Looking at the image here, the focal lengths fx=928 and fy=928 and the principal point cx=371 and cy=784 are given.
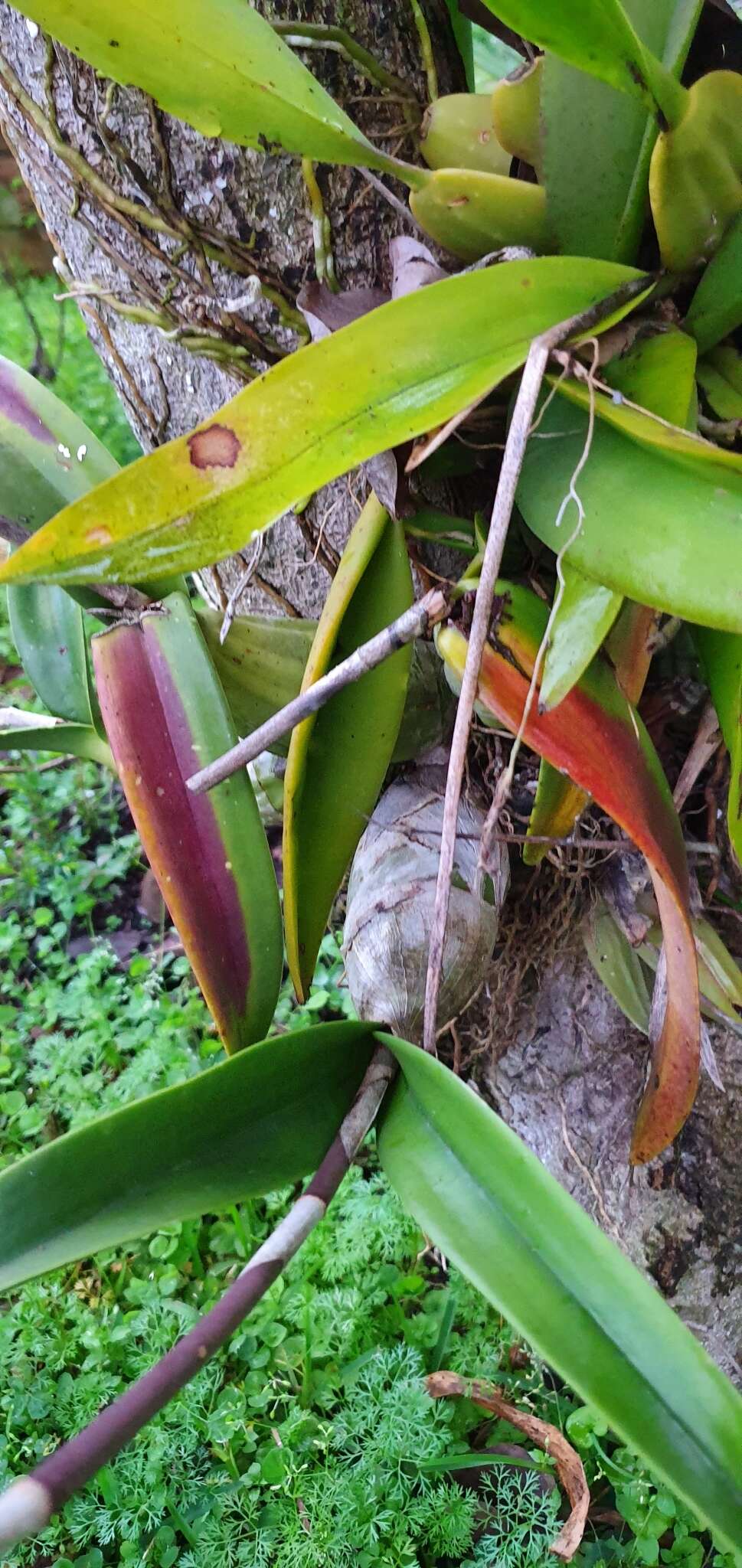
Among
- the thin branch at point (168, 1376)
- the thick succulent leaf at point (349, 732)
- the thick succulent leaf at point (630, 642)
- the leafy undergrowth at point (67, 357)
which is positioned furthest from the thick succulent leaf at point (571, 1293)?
the leafy undergrowth at point (67, 357)

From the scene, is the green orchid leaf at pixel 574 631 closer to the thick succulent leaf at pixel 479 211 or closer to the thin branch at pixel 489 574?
the thin branch at pixel 489 574

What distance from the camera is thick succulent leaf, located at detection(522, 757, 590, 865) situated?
21.4 inches

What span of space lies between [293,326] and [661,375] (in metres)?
0.24

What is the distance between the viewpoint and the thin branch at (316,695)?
420 mm

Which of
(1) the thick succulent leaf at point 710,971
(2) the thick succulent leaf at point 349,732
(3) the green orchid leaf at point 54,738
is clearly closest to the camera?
(2) the thick succulent leaf at point 349,732

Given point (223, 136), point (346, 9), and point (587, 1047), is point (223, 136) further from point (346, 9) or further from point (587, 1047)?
point (587, 1047)

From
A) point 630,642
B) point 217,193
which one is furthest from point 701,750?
point 217,193

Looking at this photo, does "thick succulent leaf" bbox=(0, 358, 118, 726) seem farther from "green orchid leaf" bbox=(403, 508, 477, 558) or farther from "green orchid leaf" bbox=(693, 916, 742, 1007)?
"green orchid leaf" bbox=(693, 916, 742, 1007)

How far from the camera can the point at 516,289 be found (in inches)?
16.9

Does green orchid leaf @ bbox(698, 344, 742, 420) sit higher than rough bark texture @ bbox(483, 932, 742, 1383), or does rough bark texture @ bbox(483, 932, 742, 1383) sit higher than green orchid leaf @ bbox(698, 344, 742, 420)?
green orchid leaf @ bbox(698, 344, 742, 420)

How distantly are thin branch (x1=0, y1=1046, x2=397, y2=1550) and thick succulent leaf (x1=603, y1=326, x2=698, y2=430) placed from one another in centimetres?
39

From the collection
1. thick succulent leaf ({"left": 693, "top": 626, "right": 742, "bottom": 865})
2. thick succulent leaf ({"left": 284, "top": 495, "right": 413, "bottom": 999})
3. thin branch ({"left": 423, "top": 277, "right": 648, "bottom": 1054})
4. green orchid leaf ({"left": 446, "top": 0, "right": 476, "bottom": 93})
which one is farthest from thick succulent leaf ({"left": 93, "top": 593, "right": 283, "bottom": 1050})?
green orchid leaf ({"left": 446, "top": 0, "right": 476, "bottom": 93})

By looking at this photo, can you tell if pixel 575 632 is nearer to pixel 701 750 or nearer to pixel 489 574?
pixel 489 574

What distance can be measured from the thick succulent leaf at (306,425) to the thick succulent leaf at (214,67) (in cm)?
10
